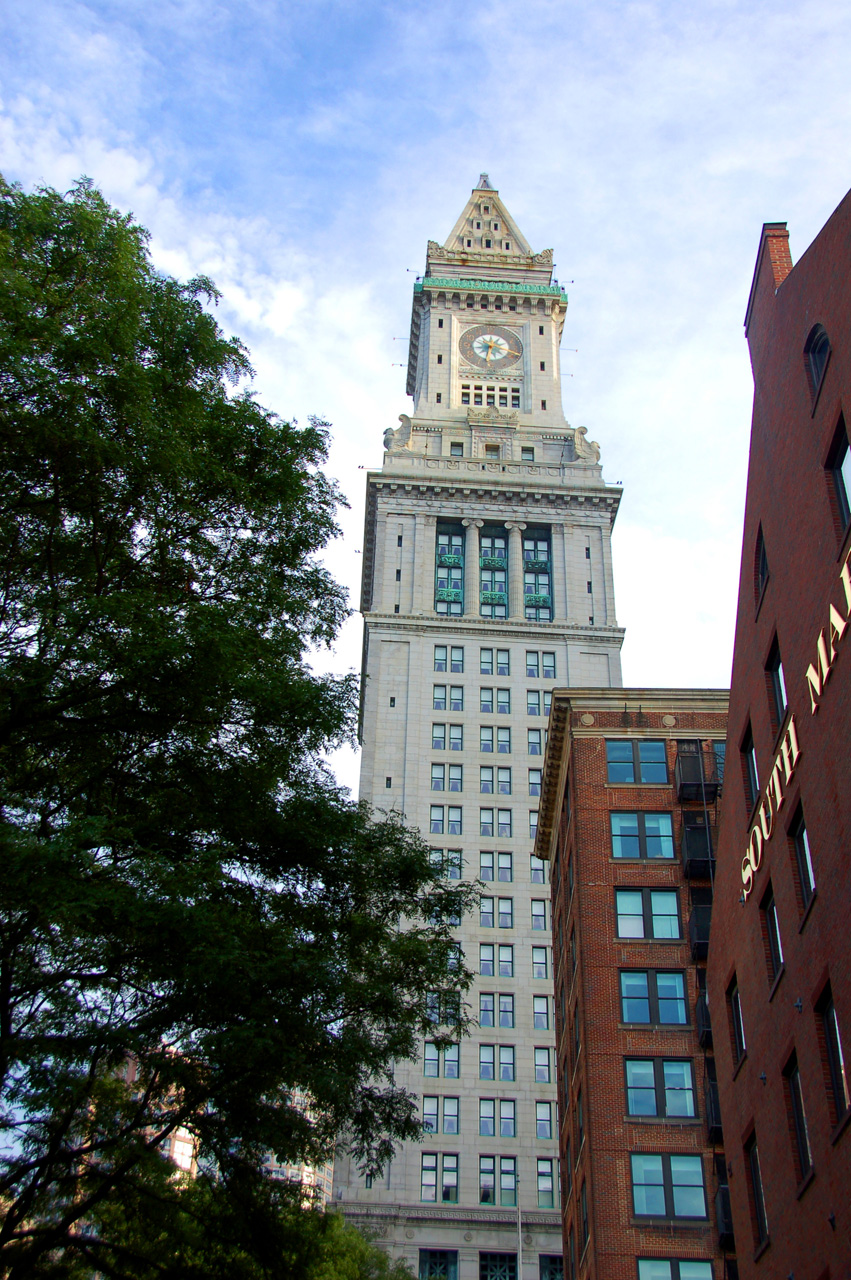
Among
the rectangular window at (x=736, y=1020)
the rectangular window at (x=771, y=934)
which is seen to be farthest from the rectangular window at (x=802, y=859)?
the rectangular window at (x=736, y=1020)

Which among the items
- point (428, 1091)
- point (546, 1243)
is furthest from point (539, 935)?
point (546, 1243)

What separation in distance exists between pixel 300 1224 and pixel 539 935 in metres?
52.9

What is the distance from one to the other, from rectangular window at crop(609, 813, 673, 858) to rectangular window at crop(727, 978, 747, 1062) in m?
15.5

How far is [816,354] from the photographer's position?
21500 mm

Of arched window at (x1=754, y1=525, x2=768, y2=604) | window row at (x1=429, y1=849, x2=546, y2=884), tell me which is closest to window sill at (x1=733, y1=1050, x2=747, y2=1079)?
arched window at (x1=754, y1=525, x2=768, y2=604)

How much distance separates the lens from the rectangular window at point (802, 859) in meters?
22.0

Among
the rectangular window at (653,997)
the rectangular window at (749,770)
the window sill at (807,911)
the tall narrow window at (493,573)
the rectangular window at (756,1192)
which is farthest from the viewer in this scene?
the tall narrow window at (493,573)

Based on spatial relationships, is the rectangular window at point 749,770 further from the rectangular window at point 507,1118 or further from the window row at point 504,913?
the window row at point 504,913

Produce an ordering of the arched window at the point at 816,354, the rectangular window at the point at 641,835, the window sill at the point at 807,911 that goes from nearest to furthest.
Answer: the window sill at the point at 807,911 < the arched window at the point at 816,354 < the rectangular window at the point at 641,835

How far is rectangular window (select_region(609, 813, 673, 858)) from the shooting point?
44.6 m

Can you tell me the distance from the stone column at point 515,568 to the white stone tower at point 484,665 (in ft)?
0.54

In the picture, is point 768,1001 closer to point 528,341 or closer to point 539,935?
point 539,935

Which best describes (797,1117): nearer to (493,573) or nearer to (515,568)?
(515,568)

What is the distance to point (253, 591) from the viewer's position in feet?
75.0
